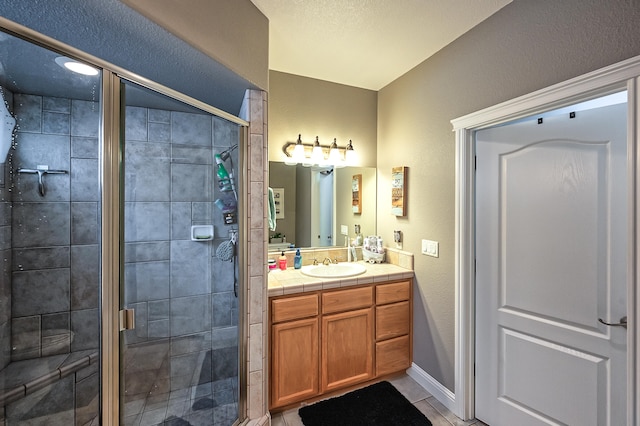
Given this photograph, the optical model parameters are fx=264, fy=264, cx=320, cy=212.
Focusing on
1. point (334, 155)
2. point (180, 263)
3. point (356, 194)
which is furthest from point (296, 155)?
point (180, 263)

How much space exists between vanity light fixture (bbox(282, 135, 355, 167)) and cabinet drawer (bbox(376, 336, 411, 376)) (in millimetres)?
1683

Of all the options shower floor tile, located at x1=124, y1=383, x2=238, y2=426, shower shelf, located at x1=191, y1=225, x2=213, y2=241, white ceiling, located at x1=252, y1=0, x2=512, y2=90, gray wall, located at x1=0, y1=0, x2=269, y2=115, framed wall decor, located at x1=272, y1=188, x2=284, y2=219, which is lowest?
shower floor tile, located at x1=124, y1=383, x2=238, y2=426

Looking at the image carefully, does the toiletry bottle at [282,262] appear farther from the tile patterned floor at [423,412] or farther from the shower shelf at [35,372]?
the shower shelf at [35,372]

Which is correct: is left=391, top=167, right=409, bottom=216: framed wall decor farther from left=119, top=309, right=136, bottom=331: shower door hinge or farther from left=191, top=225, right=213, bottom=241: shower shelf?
left=119, top=309, right=136, bottom=331: shower door hinge

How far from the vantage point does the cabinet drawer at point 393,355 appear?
2.19 m

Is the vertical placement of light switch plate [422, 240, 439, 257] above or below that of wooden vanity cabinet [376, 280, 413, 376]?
above

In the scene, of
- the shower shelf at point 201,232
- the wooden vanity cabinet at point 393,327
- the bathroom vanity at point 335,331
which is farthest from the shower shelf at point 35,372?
the wooden vanity cabinet at point 393,327

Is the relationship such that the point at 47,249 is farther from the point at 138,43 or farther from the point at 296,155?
the point at 296,155

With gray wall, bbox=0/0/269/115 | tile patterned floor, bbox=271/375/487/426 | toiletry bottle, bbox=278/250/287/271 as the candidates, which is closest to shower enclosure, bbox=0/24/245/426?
gray wall, bbox=0/0/269/115

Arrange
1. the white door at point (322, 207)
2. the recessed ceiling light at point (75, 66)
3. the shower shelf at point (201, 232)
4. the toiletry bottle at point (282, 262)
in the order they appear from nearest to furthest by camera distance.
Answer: the recessed ceiling light at point (75, 66)
the shower shelf at point (201, 232)
the toiletry bottle at point (282, 262)
the white door at point (322, 207)

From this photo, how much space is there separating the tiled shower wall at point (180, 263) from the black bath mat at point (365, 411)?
0.65m

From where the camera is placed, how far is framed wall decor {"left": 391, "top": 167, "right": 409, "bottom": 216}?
2.37 meters

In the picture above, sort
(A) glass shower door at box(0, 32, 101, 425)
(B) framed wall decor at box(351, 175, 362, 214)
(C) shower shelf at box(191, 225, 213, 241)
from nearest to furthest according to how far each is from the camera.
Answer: (A) glass shower door at box(0, 32, 101, 425) → (C) shower shelf at box(191, 225, 213, 241) → (B) framed wall decor at box(351, 175, 362, 214)

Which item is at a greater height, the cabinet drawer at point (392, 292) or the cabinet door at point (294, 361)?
the cabinet drawer at point (392, 292)
